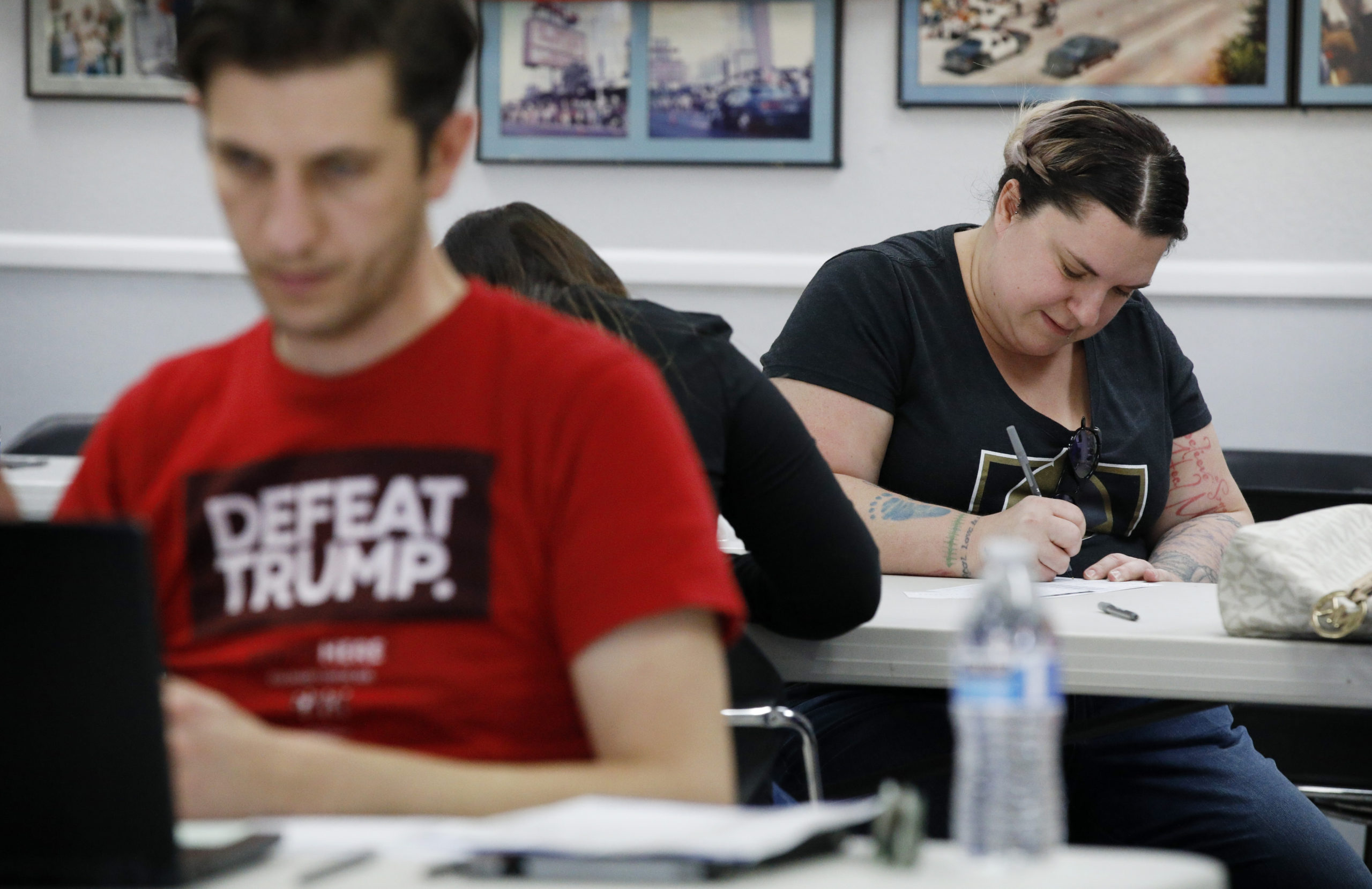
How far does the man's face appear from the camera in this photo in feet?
3.02

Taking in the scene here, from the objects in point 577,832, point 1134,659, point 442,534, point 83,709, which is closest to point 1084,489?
point 1134,659

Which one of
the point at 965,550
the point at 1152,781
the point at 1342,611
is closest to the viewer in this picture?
the point at 1342,611

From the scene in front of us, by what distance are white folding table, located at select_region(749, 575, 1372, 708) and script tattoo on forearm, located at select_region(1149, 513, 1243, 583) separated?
396 mm

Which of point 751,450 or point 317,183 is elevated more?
point 317,183

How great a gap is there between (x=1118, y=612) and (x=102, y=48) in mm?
2981

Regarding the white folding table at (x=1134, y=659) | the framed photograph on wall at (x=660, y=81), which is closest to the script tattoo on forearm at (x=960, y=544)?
the white folding table at (x=1134, y=659)

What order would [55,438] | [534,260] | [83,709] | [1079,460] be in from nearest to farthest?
1. [83,709]
2. [534,260]
3. [1079,460]
4. [55,438]

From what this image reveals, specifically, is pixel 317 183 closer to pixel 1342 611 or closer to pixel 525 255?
pixel 525 255

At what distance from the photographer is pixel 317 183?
0.93 m

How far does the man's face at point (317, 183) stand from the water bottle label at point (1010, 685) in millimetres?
481

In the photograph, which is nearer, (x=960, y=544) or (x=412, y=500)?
(x=412, y=500)

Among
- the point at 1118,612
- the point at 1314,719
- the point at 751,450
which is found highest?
the point at 751,450

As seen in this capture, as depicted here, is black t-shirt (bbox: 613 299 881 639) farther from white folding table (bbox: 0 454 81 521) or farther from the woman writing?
white folding table (bbox: 0 454 81 521)

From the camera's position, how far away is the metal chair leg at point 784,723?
59.8 inches
